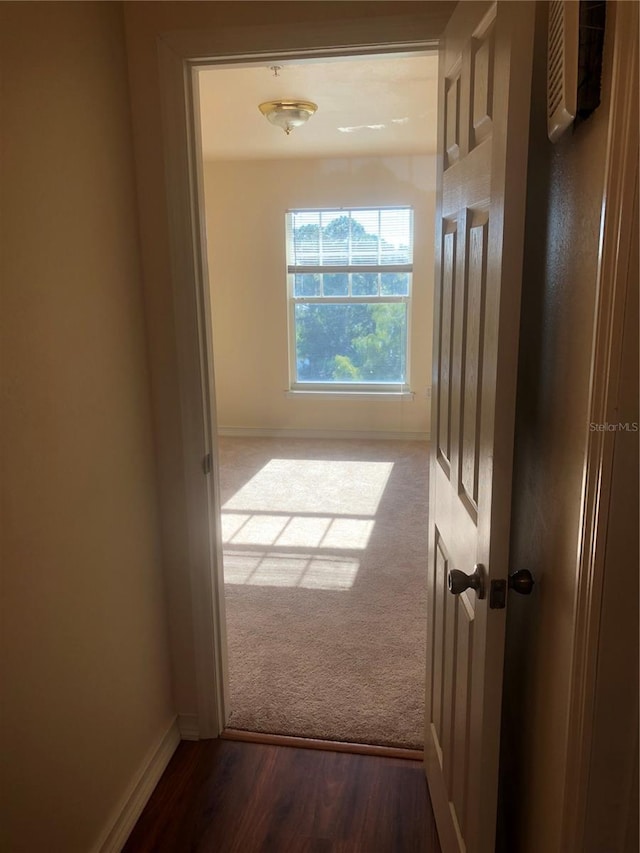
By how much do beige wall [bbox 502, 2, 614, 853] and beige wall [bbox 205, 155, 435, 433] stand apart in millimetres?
4388

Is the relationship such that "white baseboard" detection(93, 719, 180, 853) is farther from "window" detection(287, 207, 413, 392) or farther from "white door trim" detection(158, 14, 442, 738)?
"window" detection(287, 207, 413, 392)

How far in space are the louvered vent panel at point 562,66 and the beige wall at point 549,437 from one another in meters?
0.04

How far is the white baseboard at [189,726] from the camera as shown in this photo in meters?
2.13

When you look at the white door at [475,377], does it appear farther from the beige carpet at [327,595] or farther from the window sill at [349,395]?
the window sill at [349,395]

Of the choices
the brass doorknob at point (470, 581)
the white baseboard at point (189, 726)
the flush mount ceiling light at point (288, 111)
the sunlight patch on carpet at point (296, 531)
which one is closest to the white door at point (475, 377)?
the brass doorknob at point (470, 581)

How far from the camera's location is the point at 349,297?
18.8 feet

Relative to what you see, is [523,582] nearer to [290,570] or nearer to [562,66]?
[562,66]

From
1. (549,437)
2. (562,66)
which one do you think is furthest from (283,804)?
(562,66)

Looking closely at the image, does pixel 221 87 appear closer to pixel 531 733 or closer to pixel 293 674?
pixel 293 674

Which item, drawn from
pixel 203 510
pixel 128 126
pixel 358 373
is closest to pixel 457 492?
pixel 203 510

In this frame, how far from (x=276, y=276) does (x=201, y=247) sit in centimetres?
396

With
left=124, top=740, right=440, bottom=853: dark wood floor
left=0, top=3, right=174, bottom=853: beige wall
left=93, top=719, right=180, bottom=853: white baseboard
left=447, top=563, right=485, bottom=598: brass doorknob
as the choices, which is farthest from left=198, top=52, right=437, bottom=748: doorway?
left=447, top=563, right=485, bottom=598: brass doorknob

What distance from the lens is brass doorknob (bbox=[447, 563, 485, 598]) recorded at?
1179 mm

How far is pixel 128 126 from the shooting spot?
1724 millimetres
